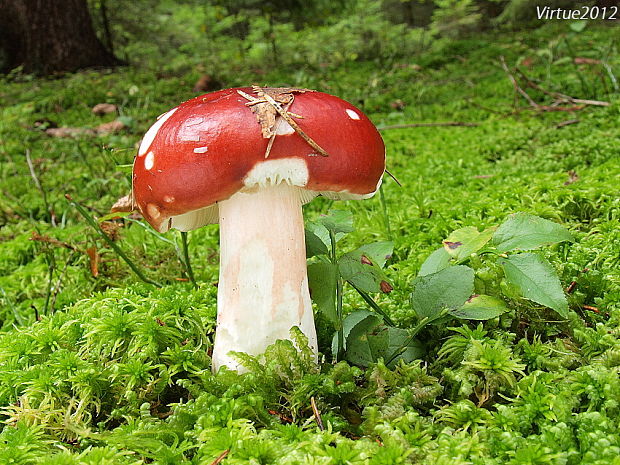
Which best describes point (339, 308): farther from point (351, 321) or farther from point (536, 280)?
point (536, 280)

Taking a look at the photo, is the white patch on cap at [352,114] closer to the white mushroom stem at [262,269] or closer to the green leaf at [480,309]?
the white mushroom stem at [262,269]

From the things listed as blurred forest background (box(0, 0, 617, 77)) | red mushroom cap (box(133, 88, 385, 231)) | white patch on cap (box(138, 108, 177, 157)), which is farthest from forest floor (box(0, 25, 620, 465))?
blurred forest background (box(0, 0, 617, 77))

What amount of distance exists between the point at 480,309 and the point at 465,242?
21 centimetres

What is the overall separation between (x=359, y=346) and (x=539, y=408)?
51cm

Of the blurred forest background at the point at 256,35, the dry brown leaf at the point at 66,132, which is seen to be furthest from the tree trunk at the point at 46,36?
the dry brown leaf at the point at 66,132

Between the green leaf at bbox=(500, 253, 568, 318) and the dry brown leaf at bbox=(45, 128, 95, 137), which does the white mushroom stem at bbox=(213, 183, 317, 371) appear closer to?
the green leaf at bbox=(500, 253, 568, 318)

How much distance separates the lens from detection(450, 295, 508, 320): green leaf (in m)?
1.45

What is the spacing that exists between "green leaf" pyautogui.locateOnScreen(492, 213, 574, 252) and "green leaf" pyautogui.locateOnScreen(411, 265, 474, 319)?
128mm

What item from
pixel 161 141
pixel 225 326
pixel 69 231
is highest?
pixel 161 141

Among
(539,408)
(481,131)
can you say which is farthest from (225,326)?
(481,131)

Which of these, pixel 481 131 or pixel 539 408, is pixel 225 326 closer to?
pixel 539 408

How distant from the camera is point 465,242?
4.71 ft

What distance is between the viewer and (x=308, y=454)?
1121 mm

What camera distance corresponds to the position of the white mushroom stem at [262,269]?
1471mm
